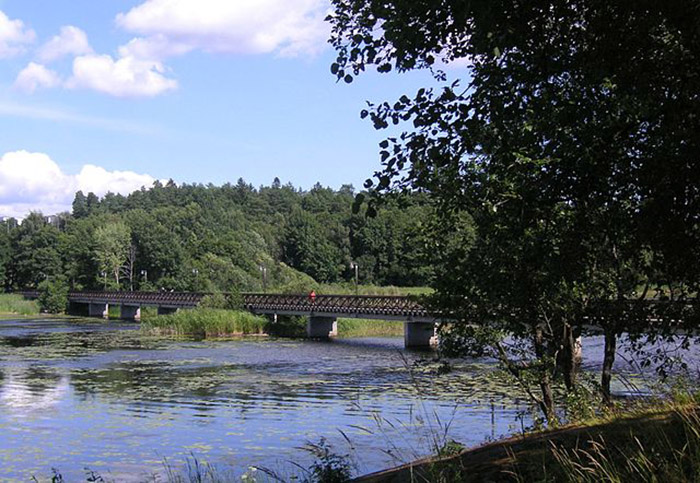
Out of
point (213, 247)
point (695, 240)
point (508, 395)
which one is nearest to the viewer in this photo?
point (695, 240)

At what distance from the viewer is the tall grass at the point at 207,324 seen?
52.4 m

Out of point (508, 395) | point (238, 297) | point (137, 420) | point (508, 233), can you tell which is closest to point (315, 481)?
point (508, 233)

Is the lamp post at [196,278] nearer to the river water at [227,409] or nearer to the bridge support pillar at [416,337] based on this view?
the bridge support pillar at [416,337]

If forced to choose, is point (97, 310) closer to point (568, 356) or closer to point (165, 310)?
point (165, 310)

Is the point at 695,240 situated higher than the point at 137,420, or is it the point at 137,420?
the point at 695,240

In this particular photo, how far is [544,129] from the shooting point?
21.0 feet

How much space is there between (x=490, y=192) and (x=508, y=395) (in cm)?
1393

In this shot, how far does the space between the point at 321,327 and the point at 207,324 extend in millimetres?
7941

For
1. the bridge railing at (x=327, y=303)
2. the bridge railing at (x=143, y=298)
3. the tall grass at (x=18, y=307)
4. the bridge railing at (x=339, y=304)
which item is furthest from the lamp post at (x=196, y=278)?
the bridge railing at (x=339, y=304)

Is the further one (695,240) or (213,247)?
(213,247)

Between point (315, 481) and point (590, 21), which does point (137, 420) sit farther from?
point (590, 21)

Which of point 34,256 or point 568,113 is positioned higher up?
point 34,256

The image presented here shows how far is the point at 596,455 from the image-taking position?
5910mm

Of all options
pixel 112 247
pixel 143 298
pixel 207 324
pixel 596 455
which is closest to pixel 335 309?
pixel 207 324
